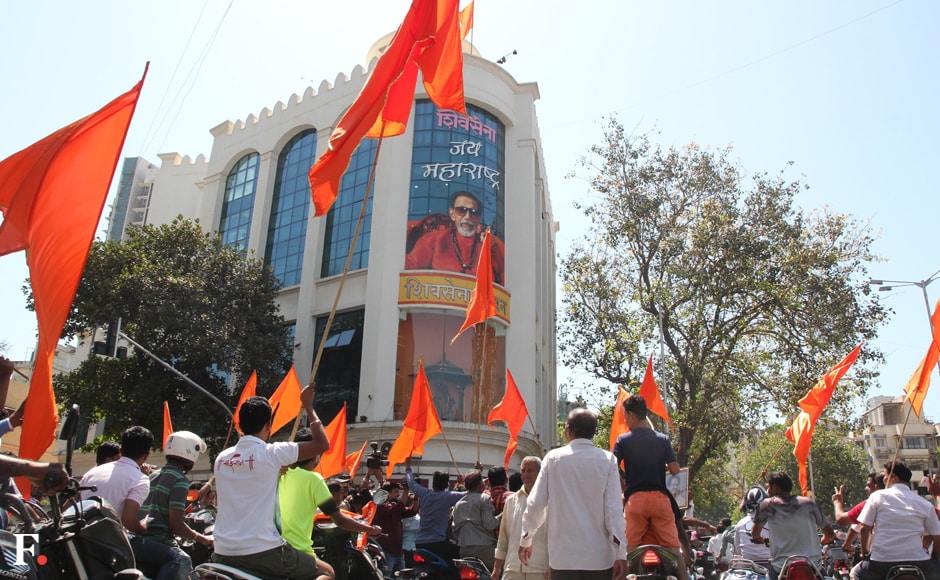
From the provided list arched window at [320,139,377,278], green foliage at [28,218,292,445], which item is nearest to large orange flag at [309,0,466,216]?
green foliage at [28,218,292,445]

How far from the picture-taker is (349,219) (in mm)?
27109

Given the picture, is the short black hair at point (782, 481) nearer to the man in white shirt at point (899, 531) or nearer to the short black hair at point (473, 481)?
the man in white shirt at point (899, 531)

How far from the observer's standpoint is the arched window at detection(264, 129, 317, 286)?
94.3 ft

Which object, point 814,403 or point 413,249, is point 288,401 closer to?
point 814,403

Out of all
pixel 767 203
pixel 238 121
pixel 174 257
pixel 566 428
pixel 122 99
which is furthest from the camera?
pixel 238 121

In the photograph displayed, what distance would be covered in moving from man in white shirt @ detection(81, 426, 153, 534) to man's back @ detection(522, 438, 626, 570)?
8.24 feet

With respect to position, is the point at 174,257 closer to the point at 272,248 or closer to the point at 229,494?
the point at 272,248

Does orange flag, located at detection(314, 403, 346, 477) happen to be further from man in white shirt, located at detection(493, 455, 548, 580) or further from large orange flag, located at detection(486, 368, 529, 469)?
man in white shirt, located at detection(493, 455, 548, 580)

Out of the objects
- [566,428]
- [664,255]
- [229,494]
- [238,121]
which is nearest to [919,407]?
[566,428]

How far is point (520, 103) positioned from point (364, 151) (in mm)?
6764

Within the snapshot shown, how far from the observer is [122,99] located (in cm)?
526

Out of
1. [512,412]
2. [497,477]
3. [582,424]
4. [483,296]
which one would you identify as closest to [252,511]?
[582,424]

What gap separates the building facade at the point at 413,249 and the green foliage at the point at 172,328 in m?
1.55

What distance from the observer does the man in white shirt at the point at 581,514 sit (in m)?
4.38
